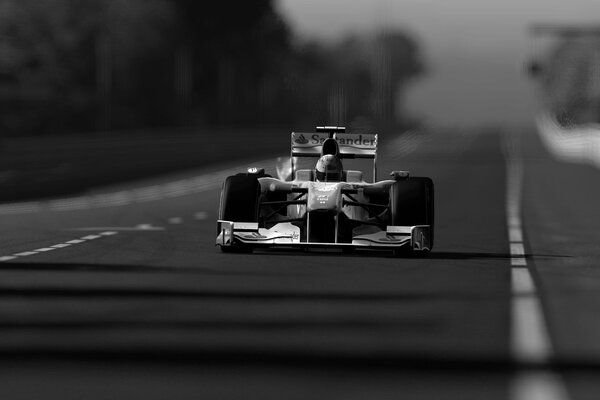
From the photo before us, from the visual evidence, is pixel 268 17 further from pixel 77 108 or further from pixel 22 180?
pixel 22 180

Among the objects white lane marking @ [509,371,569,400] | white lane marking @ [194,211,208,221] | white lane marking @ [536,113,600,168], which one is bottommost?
white lane marking @ [536,113,600,168]

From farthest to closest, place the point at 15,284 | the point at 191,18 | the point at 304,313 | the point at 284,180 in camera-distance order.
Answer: the point at 191,18, the point at 284,180, the point at 15,284, the point at 304,313

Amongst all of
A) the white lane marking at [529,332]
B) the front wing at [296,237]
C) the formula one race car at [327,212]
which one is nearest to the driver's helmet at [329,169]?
the formula one race car at [327,212]

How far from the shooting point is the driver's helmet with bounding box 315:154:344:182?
795 inches

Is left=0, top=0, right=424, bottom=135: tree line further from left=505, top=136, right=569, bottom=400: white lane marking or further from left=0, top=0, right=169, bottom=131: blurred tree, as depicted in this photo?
left=505, top=136, right=569, bottom=400: white lane marking

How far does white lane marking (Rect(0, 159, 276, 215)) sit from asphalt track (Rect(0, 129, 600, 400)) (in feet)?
31.5

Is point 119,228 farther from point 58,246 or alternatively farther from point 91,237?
point 58,246

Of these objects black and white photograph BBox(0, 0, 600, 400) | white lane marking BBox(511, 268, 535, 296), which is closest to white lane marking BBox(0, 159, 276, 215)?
black and white photograph BBox(0, 0, 600, 400)

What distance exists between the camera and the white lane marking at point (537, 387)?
851 centimetres

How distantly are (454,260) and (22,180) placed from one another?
76.2 feet

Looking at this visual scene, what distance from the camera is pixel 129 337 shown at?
1095cm

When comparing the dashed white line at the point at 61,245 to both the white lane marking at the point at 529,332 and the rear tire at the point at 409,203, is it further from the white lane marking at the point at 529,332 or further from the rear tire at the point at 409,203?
the white lane marking at the point at 529,332

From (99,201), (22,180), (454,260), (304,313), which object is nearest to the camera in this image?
(304,313)

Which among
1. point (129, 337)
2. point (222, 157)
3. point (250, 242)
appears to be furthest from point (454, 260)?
point (222, 157)
